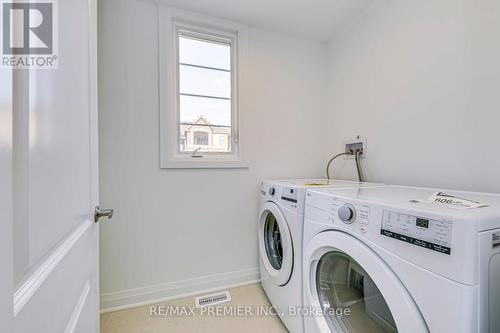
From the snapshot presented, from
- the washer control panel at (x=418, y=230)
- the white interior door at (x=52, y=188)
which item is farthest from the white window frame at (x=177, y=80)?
the washer control panel at (x=418, y=230)

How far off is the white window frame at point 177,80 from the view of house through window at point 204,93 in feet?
0.15

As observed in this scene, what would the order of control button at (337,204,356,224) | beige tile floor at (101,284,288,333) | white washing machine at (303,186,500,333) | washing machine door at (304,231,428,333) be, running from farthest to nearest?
1. beige tile floor at (101,284,288,333)
2. control button at (337,204,356,224)
3. washing machine door at (304,231,428,333)
4. white washing machine at (303,186,500,333)

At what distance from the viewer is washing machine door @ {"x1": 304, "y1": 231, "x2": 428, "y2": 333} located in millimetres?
597

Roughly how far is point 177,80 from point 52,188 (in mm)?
1403

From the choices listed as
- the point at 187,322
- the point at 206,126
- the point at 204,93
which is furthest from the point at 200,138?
the point at 187,322

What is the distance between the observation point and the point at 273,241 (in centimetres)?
159

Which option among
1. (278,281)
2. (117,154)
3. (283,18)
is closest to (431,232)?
(278,281)

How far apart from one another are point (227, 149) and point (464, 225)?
4.98 feet

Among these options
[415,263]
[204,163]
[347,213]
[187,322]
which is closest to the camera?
[415,263]

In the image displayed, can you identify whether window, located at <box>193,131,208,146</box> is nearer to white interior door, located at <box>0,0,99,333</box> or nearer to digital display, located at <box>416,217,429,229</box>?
white interior door, located at <box>0,0,99,333</box>

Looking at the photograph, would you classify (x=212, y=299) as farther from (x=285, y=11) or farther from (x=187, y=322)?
(x=285, y=11)

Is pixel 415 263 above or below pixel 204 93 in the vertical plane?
below

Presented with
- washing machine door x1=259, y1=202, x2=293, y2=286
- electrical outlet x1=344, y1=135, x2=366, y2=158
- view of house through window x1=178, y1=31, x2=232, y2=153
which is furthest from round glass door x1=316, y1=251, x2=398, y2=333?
view of house through window x1=178, y1=31, x2=232, y2=153

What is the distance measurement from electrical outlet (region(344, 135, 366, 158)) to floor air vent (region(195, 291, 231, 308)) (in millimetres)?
1496
